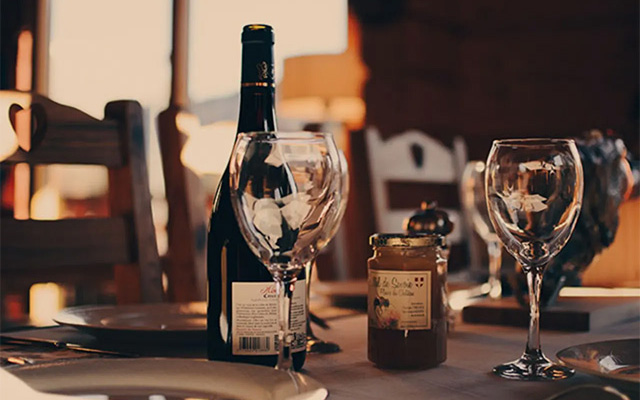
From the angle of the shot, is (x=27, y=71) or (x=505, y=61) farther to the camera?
(x=505, y=61)

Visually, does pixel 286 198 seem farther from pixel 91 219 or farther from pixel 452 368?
pixel 91 219

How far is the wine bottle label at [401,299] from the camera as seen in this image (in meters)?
0.71

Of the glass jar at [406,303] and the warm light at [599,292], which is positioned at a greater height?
the glass jar at [406,303]

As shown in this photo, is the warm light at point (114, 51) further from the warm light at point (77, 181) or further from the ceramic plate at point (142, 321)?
the ceramic plate at point (142, 321)

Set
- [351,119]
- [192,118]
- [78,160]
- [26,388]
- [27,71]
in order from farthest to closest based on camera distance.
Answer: [351,119]
[27,71]
[192,118]
[78,160]
[26,388]

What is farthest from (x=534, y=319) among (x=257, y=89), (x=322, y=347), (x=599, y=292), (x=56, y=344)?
(x=599, y=292)

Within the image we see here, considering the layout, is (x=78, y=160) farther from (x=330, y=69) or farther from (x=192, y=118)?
(x=330, y=69)

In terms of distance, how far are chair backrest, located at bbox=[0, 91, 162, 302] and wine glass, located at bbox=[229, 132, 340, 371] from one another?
628 mm

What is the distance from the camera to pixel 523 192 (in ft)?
2.30

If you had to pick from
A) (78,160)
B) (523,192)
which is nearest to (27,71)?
(78,160)

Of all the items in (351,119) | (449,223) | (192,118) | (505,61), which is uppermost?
(505,61)

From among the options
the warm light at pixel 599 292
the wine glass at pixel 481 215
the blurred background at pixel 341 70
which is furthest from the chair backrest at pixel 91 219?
the blurred background at pixel 341 70

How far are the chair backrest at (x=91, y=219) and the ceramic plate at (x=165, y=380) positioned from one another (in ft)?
1.85

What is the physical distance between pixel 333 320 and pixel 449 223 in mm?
202
